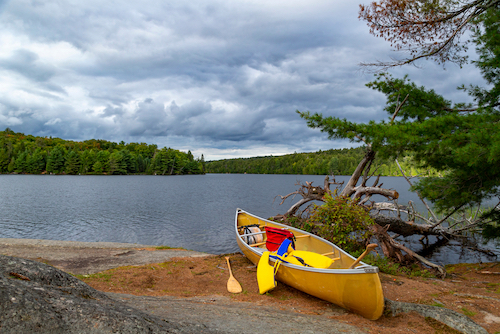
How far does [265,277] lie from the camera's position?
654cm

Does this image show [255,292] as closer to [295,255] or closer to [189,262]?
[295,255]

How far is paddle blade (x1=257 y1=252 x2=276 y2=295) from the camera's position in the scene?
6.37 m

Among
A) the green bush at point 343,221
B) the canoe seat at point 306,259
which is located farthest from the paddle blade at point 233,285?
the green bush at point 343,221

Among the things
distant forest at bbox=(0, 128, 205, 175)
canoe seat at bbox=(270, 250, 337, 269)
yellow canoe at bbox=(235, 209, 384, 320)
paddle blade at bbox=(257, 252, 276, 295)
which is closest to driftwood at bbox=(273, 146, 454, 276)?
yellow canoe at bbox=(235, 209, 384, 320)

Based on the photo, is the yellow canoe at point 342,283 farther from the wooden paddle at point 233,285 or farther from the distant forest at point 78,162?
the distant forest at point 78,162

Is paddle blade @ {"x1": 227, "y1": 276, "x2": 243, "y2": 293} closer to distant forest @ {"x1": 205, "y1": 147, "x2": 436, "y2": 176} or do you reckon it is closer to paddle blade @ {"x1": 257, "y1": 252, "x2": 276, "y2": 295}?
paddle blade @ {"x1": 257, "y1": 252, "x2": 276, "y2": 295}

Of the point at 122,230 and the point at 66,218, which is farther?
the point at 66,218

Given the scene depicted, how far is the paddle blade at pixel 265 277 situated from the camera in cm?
637

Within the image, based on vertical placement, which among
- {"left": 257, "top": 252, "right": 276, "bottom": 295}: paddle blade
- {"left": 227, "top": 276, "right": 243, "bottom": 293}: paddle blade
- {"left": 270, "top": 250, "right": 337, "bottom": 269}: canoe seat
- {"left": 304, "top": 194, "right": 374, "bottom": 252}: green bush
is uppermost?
{"left": 304, "top": 194, "right": 374, "bottom": 252}: green bush

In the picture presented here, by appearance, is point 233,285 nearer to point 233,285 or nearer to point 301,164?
point 233,285

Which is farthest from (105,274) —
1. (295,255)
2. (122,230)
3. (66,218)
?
(66,218)

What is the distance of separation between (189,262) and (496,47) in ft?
37.4

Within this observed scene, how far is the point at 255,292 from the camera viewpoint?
651cm

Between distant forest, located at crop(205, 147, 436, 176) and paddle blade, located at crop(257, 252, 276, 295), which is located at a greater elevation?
distant forest, located at crop(205, 147, 436, 176)
